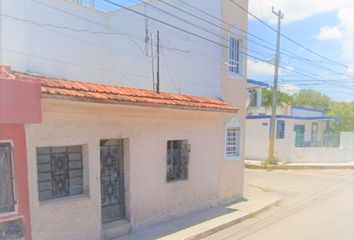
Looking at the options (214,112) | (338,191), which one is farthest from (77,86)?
(338,191)

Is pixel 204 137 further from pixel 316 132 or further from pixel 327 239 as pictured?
pixel 316 132

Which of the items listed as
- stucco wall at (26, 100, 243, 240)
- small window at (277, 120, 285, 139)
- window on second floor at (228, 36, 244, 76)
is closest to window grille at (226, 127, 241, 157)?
stucco wall at (26, 100, 243, 240)

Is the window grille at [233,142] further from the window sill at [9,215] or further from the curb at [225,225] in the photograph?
the window sill at [9,215]

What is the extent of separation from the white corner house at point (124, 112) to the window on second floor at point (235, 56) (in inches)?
1.2

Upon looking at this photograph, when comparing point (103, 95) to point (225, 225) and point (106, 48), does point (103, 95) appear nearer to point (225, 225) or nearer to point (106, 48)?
point (225, 225)

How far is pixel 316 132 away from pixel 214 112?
23.0 metres

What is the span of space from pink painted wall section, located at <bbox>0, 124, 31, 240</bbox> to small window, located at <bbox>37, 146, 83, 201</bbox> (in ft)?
1.77

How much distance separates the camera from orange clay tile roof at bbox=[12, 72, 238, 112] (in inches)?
216

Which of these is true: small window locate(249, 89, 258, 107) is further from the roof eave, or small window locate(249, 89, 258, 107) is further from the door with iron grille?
the door with iron grille

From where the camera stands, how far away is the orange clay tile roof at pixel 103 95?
549 cm

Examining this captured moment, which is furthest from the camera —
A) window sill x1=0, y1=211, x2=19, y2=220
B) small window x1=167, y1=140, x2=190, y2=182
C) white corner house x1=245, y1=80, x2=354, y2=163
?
white corner house x1=245, y1=80, x2=354, y2=163

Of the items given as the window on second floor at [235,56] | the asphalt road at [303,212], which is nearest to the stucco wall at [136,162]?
the asphalt road at [303,212]

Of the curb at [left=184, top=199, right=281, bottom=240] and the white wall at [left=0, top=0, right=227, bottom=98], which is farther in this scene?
the white wall at [left=0, top=0, right=227, bottom=98]

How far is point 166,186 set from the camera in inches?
317
